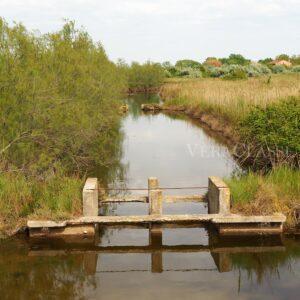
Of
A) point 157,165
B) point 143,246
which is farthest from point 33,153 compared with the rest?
point 157,165

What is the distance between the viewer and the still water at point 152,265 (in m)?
7.31

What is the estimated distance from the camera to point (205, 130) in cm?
2422

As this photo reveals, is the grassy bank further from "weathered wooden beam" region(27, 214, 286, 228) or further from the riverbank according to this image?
the riverbank

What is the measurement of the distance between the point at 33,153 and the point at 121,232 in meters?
3.25

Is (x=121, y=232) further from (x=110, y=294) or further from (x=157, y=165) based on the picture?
(x=157, y=165)

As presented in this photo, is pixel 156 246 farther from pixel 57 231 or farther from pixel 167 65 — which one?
pixel 167 65

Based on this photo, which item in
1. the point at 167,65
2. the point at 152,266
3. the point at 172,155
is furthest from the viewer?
the point at 167,65

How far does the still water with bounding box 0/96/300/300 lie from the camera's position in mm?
7312

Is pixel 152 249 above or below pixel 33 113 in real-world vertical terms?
below

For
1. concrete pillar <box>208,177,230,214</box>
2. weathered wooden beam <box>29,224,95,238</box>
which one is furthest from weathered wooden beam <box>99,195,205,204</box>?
weathered wooden beam <box>29,224,95,238</box>

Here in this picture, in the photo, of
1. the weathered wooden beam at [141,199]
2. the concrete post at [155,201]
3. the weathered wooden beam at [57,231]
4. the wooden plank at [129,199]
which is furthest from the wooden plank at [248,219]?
the weathered wooden beam at [57,231]

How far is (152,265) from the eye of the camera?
8359 mm

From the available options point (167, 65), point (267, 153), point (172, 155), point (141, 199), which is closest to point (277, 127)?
point (267, 153)

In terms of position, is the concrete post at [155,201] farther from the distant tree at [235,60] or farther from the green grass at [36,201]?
the distant tree at [235,60]
